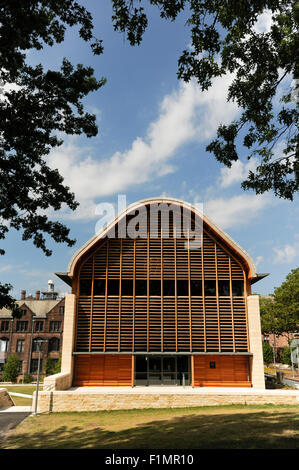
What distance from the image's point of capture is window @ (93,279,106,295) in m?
23.0

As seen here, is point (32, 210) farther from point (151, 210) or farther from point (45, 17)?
point (151, 210)

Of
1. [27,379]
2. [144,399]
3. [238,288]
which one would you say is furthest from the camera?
[27,379]

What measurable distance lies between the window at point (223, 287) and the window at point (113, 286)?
7.46 meters

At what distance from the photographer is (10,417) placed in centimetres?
1652

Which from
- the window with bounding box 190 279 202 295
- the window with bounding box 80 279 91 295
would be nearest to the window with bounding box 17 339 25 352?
the window with bounding box 80 279 91 295

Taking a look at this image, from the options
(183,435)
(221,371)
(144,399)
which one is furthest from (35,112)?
(221,371)

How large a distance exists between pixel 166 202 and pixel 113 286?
7.33m

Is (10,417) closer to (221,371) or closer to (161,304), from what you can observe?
(161,304)

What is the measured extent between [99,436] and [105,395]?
616cm

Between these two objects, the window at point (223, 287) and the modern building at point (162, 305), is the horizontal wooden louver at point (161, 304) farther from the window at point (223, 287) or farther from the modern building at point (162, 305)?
the window at point (223, 287)

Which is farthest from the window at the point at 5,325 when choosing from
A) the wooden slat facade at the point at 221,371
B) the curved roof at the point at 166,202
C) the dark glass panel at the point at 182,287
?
the wooden slat facade at the point at 221,371

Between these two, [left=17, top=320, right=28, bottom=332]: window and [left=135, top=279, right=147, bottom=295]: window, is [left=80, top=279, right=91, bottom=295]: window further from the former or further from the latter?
[left=17, top=320, right=28, bottom=332]: window
